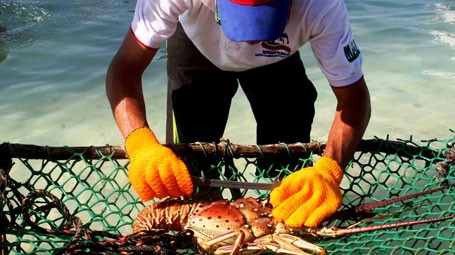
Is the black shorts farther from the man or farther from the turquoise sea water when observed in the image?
the turquoise sea water

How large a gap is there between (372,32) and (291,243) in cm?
567

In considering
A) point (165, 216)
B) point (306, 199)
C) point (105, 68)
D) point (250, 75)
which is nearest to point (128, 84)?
point (165, 216)

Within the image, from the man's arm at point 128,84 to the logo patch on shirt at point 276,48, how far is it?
533 millimetres

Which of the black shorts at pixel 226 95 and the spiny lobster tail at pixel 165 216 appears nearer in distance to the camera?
the spiny lobster tail at pixel 165 216

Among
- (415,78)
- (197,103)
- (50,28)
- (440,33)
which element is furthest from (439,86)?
(50,28)

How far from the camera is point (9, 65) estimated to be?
6086mm

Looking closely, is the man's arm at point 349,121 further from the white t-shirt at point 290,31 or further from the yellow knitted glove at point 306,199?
the yellow knitted glove at point 306,199

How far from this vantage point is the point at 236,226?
7.50 ft

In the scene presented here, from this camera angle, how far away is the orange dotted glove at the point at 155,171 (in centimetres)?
229

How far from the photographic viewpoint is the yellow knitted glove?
89.3 inches

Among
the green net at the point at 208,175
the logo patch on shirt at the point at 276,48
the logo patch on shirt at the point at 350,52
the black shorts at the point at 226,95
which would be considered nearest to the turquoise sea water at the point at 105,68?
the black shorts at the point at 226,95

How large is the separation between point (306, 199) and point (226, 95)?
1.10 m

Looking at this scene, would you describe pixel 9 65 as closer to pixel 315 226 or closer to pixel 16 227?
pixel 16 227

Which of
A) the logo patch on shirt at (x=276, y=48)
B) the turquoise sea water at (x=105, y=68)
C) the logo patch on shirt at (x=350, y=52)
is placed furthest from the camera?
the turquoise sea water at (x=105, y=68)
